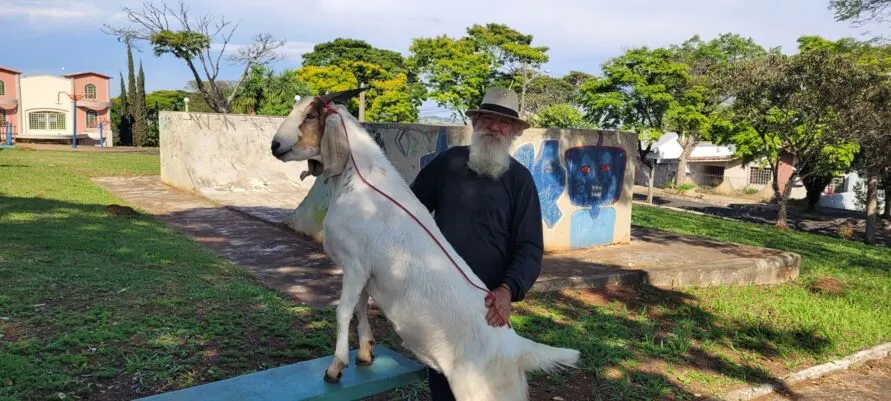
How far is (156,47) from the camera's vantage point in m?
29.5

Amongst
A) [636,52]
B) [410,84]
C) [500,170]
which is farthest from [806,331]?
[410,84]

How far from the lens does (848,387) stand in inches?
190

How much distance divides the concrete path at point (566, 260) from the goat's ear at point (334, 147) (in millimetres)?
3497

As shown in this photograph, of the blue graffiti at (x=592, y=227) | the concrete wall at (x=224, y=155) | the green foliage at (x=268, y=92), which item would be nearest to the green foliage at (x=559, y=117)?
the green foliage at (x=268, y=92)

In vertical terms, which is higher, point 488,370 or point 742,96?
point 742,96

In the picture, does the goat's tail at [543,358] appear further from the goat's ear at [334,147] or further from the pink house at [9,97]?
the pink house at [9,97]

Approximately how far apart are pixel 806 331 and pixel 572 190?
3853 millimetres

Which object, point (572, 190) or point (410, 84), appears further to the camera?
point (410, 84)

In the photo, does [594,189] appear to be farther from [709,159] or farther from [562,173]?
[709,159]

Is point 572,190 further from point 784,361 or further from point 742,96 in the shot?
point 742,96

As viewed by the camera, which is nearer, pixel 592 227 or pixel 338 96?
pixel 338 96

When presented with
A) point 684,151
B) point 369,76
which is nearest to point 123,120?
point 369,76

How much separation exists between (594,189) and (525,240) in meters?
6.85

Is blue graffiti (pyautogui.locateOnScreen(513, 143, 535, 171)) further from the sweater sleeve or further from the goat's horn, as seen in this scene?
the goat's horn
